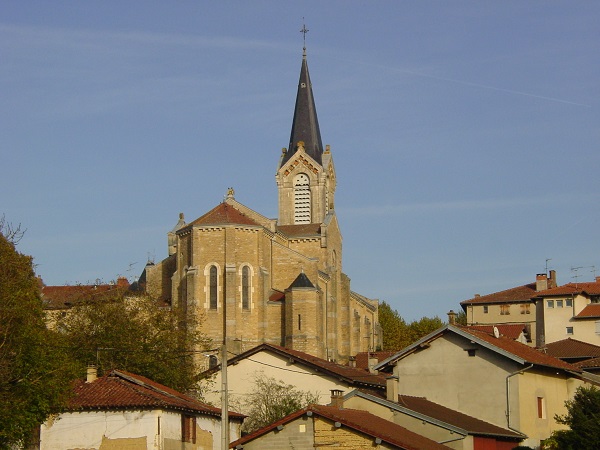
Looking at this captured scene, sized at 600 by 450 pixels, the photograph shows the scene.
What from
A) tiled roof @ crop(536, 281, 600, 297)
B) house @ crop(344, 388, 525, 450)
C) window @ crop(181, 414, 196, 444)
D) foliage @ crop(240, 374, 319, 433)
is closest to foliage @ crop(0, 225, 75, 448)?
window @ crop(181, 414, 196, 444)

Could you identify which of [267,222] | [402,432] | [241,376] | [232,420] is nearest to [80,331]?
[241,376]

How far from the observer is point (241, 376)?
48.5m

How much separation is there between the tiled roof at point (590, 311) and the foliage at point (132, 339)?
32.4 metres

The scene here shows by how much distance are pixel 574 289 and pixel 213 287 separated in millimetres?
26011

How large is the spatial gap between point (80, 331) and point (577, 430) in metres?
25.4

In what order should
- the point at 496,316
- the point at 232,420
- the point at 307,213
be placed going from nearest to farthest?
the point at 232,420, the point at 496,316, the point at 307,213

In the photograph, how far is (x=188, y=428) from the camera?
37.0 metres

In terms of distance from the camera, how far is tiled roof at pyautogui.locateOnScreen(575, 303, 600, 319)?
7925 cm

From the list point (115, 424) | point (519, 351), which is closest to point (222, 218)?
point (519, 351)

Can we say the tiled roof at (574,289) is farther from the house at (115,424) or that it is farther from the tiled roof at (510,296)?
the house at (115,424)

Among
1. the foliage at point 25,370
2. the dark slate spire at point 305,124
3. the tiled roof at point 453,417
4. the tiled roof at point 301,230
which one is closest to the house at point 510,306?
the tiled roof at point 301,230

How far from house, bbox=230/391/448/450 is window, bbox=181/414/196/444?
238 cm

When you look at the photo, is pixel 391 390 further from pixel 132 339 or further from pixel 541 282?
pixel 541 282

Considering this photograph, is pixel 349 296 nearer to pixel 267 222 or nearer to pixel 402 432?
pixel 267 222
